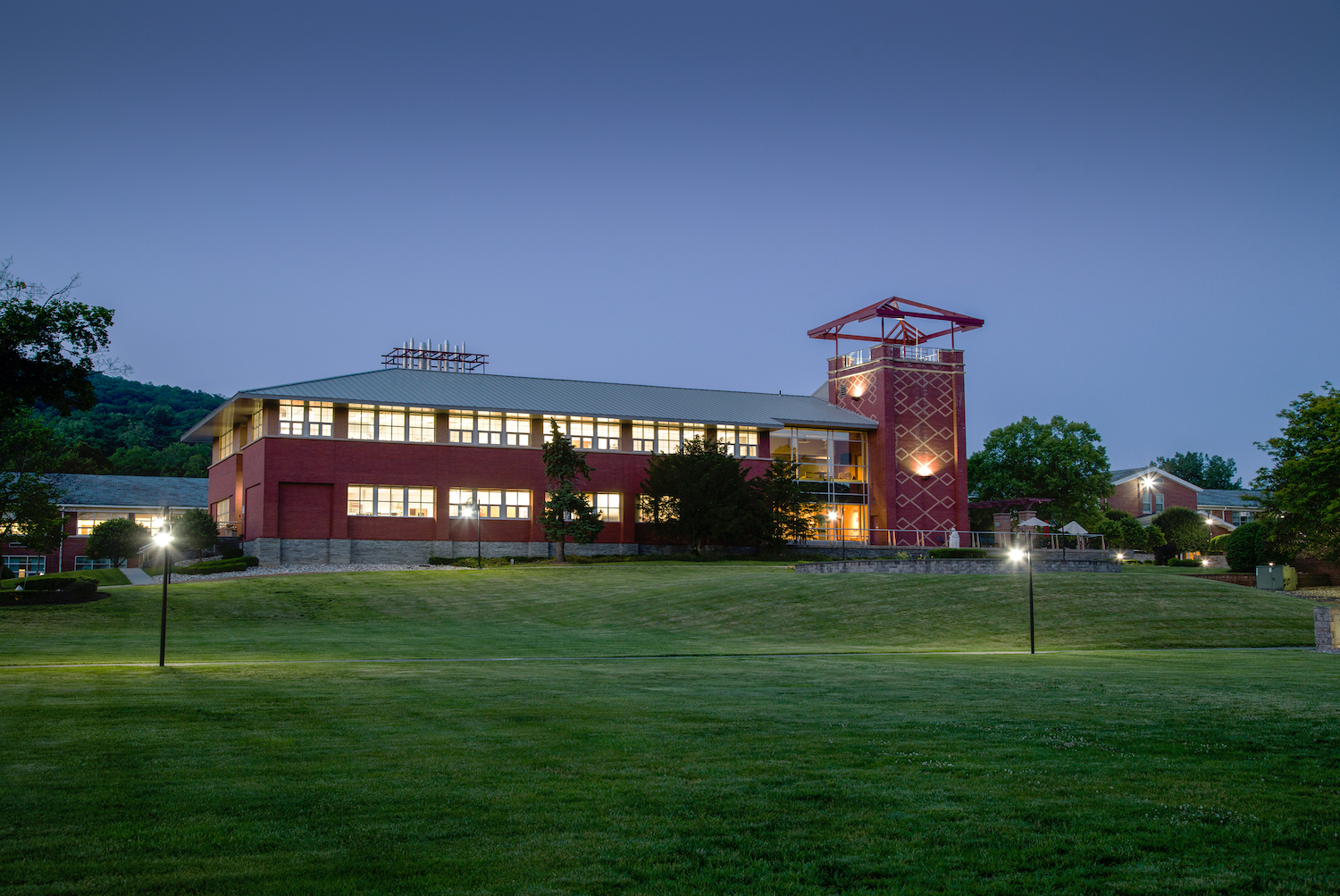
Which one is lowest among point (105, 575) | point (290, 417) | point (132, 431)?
point (105, 575)

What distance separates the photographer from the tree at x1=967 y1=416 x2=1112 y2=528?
7794 centimetres

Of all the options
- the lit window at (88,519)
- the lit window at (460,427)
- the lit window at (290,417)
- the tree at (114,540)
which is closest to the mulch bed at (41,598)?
the lit window at (290,417)

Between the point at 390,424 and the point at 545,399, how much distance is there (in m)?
9.61

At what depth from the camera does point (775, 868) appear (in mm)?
6195

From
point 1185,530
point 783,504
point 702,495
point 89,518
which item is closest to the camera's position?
point 702,495

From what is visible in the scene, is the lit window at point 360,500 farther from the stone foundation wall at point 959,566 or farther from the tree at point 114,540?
the stone foundation wall at point 959,566

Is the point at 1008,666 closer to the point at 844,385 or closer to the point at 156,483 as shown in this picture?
the point at 844,385

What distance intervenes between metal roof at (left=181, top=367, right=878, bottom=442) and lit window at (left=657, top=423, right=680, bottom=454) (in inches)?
29.8

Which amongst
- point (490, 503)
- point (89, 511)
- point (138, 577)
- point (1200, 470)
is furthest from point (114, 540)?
point (1200, 470)

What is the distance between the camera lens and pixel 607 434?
6188 cm

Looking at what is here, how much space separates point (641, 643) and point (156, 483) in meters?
58.6

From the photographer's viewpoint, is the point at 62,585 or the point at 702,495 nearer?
the point at 62,585

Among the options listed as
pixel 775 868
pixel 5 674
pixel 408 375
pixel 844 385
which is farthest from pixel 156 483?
pixel 775 868

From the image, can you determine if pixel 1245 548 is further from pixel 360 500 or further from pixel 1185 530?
pixel 360 500
